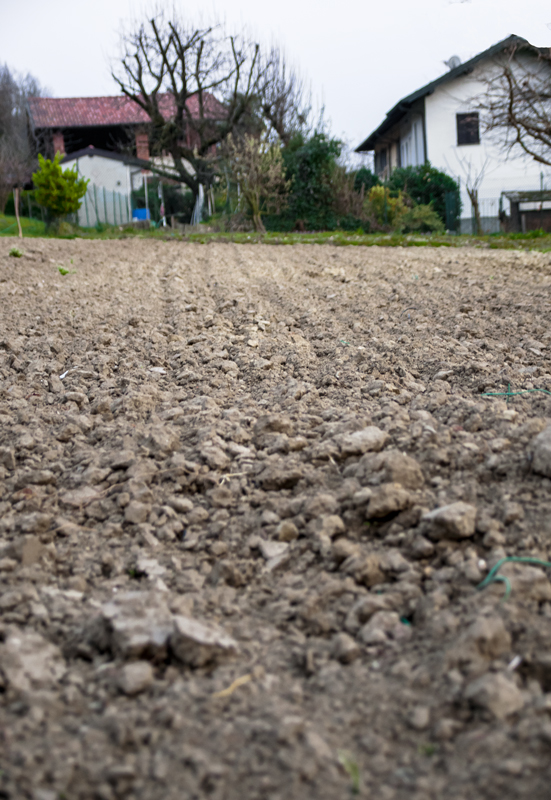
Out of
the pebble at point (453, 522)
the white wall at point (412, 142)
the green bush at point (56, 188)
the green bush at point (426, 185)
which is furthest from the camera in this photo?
the white wall at point (412, 142)

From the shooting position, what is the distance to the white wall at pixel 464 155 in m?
20.5

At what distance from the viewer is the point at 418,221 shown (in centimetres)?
1658

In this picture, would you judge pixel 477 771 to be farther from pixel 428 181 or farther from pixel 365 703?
pixel 428 181

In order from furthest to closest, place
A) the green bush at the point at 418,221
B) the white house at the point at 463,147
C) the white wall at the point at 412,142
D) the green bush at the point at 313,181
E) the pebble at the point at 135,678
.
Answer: the white wall at the point at 412,142, the white house at the point at 463,147, the green bush at the point at 313,181, the green bush at the point at 418,221, the pebble at the point at 135,678

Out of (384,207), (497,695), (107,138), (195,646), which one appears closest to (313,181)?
(384,207)

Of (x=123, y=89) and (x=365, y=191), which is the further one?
(x=123, y=89)

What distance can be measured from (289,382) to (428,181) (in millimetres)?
17841

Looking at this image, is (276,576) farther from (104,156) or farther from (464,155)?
(104,156)

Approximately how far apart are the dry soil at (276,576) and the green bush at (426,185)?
662 inches

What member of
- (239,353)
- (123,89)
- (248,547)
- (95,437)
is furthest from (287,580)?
(123,89)

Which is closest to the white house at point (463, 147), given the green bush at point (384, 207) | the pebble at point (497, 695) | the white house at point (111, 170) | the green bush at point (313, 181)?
the green bush at point (384, 207)

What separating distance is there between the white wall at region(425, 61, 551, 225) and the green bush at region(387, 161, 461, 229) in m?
1.95

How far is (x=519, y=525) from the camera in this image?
5.20 feet

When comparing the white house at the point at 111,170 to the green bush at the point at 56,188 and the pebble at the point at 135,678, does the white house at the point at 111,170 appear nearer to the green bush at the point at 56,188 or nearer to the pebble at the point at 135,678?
the green bush at the point at 56,188
